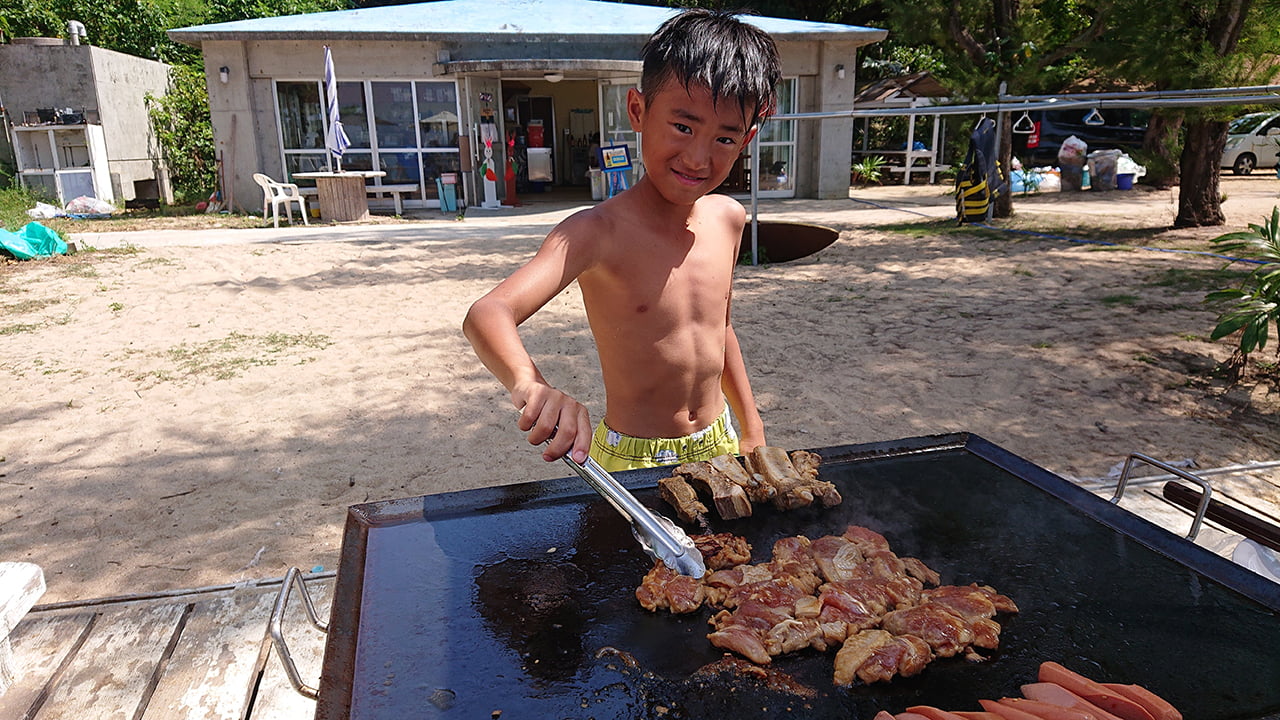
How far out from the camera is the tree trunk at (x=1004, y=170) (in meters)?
11.0

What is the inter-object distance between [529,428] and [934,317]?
5944 millimetres

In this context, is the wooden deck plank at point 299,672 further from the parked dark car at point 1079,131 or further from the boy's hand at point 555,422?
the parked dark car at point 1079,131

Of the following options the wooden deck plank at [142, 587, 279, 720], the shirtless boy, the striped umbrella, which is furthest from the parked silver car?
the wooden deck plank at [142, 587, 279, 720]

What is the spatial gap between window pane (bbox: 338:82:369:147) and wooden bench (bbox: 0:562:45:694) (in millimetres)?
13147

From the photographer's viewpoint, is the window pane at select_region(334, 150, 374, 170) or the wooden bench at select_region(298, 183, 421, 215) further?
the window pane at select_region(334, 150, 374, 170)

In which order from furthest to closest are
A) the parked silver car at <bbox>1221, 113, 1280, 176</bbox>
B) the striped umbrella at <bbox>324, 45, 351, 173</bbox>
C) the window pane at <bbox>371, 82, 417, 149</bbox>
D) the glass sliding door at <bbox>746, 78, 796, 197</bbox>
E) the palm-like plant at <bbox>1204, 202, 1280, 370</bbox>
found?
the parked silver car at <bbox>1221, 113, 1280, 176</bbox>, the glass sliding door at <bbox>746, 78, 796, 197</bbox>, the window pane at <bbox>371, 82, 417, 149</bbox>, the striped umbrella at <bbox>324, 45, 351, 173</bbox>, the palm-like plant at <bbox>1204, 202, 1280, 370</bbox>

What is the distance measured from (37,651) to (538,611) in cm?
182

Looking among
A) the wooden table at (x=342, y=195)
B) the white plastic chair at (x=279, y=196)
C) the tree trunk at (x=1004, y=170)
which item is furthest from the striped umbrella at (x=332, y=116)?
the tree trunk at (x=1004, y=170)

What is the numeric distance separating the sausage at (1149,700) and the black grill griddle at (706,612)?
6 cm

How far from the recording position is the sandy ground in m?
3.60

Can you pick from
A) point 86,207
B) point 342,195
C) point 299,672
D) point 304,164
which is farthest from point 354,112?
point 299,672

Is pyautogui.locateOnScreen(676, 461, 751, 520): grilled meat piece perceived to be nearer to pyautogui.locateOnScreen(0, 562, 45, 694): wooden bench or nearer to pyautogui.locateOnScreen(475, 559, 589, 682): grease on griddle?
pyautogui.locateOnScreen(475, 559, 589, 682): grease on griddle

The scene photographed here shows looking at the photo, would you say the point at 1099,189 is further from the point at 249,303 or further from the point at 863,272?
the point at 249,303

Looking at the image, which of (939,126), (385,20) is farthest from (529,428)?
(939,126)
